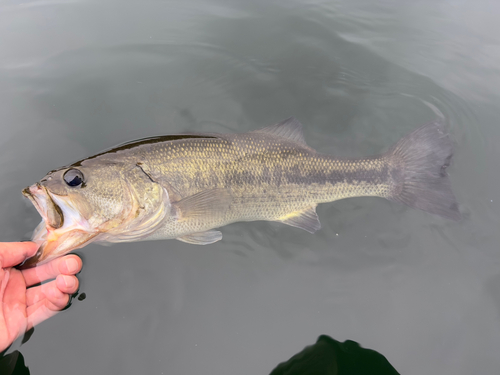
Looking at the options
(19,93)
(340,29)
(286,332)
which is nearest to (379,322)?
(286,332)

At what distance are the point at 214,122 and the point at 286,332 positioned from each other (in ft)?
9.56

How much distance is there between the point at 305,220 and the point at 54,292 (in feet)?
8.57

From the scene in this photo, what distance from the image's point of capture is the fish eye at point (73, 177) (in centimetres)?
244

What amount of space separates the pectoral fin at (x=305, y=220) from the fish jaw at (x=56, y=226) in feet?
6.86

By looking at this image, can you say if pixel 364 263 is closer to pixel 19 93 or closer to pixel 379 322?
pixel 379 322

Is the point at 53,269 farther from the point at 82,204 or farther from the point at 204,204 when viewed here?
the point at 204,204

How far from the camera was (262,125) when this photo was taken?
13.7ft

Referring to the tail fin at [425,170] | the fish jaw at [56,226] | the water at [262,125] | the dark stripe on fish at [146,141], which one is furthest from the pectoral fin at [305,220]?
the fish jaw at [56,226]

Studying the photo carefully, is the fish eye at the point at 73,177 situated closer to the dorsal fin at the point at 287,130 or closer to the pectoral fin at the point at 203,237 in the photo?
the pectoral fin at the point at 203,237

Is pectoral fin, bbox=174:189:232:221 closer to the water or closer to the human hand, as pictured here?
the water

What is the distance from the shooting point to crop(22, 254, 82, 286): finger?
253 cm

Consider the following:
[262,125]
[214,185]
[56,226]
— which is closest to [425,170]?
[262,125]

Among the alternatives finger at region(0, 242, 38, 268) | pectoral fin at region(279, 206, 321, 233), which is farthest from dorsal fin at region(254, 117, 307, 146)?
finger at region(0, 242, 38, 268)

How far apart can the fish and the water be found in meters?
0.35
